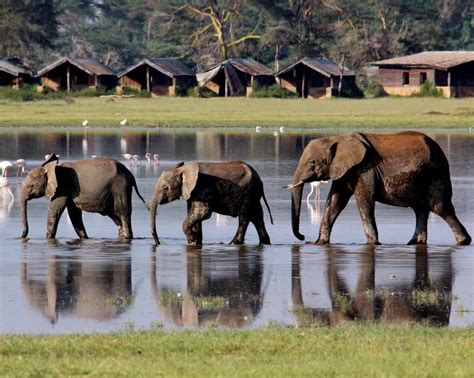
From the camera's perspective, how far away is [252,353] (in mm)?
12969

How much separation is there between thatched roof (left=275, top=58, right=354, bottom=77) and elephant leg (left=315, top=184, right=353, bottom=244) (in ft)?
228

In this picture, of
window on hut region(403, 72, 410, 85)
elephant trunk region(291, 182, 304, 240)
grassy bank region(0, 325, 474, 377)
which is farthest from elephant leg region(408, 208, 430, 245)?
window on hut region(403, 72, 410, 85)

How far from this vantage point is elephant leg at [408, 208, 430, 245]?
2347 cm

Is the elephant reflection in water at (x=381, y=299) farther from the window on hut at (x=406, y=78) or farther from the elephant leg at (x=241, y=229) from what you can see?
the window on hut at (x=406, y=78)

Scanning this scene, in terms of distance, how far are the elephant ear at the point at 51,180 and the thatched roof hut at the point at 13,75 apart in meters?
69.0

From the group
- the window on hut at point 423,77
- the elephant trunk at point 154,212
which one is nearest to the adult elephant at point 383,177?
the elephant trunk at point 154,212

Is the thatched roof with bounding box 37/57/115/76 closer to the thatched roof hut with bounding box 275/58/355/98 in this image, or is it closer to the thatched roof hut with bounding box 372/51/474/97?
the thatched roof hut with bounding box 275/58/355/98

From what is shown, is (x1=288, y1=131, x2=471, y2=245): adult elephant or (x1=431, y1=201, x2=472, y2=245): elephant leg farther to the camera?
(x1=431, y1=201, x2=472, y2=245): elephant leg

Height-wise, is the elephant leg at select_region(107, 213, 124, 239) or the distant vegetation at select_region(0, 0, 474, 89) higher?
the distant vegetation at select_region(0, 0, 474, 89)

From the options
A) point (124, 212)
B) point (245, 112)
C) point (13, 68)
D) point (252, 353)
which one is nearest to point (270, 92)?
point (13, 68)

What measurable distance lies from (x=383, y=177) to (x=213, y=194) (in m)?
2.60

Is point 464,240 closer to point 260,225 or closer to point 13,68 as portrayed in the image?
point 260,225

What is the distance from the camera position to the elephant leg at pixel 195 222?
76.0 feet

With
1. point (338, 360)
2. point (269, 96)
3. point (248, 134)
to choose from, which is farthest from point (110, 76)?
point (338, 360)
